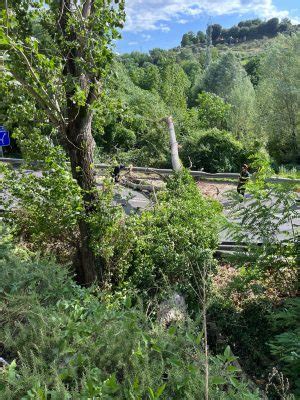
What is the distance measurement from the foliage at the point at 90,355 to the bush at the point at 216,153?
21235 millimetres

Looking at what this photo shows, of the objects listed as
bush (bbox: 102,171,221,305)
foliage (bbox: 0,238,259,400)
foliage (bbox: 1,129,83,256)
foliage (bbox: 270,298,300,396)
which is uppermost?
foliage (bbox: 1,129,83,256)

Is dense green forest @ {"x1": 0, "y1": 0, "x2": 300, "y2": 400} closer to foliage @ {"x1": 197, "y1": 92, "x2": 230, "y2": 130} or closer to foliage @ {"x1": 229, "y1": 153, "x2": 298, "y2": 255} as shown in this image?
foliage @ {"x1": 229, "y1": 153, "x2": 298, "y2": 255}

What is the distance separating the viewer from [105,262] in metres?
7.20

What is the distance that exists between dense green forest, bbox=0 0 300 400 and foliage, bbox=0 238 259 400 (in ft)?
0.04

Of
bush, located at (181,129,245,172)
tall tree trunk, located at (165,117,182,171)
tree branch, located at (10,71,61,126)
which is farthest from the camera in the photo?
bush, located at (181,129,245,172)

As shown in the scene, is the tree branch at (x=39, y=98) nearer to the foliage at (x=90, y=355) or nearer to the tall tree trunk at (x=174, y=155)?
the foliage at (x=90, y=355)

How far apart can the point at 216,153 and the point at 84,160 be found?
752 inches

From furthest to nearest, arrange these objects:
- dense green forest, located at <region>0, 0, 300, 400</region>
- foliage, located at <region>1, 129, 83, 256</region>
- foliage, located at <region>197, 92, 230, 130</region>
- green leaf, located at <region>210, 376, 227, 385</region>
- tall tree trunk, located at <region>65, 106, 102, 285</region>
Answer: foliage, located at <region>197, 92, 230, 130</region> < tall tree trunk, located at <region>65, 106, 102, 285</region> < foliage, located at <region>1, 129, 83, 256</region> < dense green forest, located at <region>0, 0, 300, 400</region> < green leaf, located at <region>210, 376, 227, 385</region>

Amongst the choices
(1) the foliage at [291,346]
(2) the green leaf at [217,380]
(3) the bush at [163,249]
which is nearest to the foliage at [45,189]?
(3) the bush at [163,249]

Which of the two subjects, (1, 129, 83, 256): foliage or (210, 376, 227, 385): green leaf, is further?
(1, 129, 83, 256): foliage

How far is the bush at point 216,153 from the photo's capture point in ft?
79.5

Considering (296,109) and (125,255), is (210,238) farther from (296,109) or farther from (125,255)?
(296,109)

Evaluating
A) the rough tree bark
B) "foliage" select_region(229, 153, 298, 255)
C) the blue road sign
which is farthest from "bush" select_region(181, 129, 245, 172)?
the rough tree bark

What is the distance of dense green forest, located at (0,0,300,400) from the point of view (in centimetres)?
281
